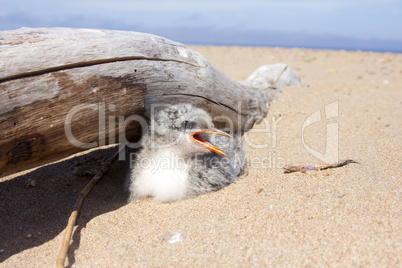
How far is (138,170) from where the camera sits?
3.07 meters

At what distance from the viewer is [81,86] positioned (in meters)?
2.47

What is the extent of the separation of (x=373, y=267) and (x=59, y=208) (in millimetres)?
2609

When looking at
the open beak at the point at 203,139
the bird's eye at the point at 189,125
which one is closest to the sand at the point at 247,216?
the open beak at the point at 203,139

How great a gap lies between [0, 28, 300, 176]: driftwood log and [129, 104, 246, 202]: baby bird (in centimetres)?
20

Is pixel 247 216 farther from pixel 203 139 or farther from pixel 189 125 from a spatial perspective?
pixel 189 125

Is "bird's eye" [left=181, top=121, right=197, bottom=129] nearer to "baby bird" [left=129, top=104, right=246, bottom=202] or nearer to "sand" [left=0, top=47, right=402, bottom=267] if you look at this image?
"baby bird" [left=129, top=104, right=246, bottom=202]

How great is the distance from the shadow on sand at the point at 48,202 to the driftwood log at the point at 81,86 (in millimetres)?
508

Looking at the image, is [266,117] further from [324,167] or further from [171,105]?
[171,105]

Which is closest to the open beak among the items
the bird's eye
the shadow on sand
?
the bird's eye

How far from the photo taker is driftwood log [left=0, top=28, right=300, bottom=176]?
2.29 m

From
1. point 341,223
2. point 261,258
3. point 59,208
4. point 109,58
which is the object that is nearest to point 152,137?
point 109,58

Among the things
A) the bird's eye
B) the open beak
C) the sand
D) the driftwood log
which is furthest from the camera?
the bird's eye

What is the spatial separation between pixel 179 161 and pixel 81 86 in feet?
3.78

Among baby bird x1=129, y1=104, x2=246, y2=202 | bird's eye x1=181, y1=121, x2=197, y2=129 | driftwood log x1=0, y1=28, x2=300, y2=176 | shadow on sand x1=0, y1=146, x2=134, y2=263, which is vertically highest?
driftwood log x1=0, y1=28, x2=300, y2=176
